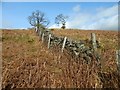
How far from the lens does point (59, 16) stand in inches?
3243

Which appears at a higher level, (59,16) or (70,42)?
(59,16)

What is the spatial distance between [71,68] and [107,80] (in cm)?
128

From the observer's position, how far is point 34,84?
668 centimetres

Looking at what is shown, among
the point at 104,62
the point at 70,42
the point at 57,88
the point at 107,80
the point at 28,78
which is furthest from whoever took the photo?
the point at 70,42

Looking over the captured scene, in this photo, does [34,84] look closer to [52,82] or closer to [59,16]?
[52,82]

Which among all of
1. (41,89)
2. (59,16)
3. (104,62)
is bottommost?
(41,89)

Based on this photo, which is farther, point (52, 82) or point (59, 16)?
point (59, 16)

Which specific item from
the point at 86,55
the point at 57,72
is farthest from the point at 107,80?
the point at 86,55

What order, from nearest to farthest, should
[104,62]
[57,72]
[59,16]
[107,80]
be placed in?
[107,80]
[57,72]
[104,62]
[59,16]

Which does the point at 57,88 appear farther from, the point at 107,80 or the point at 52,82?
the point at 107,80

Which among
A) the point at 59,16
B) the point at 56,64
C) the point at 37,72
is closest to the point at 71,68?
the point at 37,72

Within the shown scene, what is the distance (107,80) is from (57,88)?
1.43 m

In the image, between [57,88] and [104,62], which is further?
[104,62]

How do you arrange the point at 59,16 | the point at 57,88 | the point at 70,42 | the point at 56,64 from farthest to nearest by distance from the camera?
the point at 59,16, the point at 70,42, the point at 56,64, the point at 57,88
